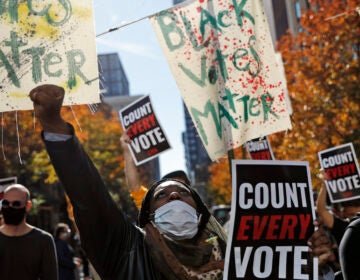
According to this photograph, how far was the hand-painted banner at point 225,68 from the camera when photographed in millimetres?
4164

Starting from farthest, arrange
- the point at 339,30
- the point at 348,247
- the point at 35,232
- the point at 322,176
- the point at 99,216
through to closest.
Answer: the point at 339,30 → the point at 322,176 → the point at 35,232 → the point at 348,247 → the point at 99,216

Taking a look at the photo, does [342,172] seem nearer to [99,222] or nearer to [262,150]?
[262,150]

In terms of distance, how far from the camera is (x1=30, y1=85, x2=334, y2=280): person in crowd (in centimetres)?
231

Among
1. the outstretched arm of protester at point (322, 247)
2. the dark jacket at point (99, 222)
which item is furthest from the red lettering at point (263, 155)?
the outstretched arm of protester at point (322, 247)

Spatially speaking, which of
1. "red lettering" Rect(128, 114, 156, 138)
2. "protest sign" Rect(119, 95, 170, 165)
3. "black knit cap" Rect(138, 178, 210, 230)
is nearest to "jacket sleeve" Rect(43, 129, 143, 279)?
"black knit cap" Rect(138, 178, 210, 230)

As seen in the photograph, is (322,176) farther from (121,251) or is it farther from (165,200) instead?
(121,251)

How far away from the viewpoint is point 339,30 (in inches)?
715

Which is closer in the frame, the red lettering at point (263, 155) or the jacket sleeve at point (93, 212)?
the jacket sleeve at point (93, 212)

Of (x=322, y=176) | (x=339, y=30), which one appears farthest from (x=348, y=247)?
(x=339, y=30)

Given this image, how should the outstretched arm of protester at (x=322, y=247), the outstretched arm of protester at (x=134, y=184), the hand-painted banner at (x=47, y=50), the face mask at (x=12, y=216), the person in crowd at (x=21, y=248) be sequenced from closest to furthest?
the outstretched arm of protester at (x=322, y=247) → the hand-painted banner at (x=47, y=50) → the person in crowd at (x=21, y=248) → the face mask at (x=12, y=216) → the outstretched arm of protester at (x=134, y=184)

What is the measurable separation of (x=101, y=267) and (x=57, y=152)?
66cm

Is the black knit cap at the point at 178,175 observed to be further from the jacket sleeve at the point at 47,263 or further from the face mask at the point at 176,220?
the jacket sleeve at the point at 47,263

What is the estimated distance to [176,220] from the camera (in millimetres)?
2902

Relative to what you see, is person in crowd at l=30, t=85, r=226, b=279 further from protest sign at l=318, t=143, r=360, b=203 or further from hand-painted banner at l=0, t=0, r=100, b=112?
protest sign at l=318, t=143, r=360, b=203
